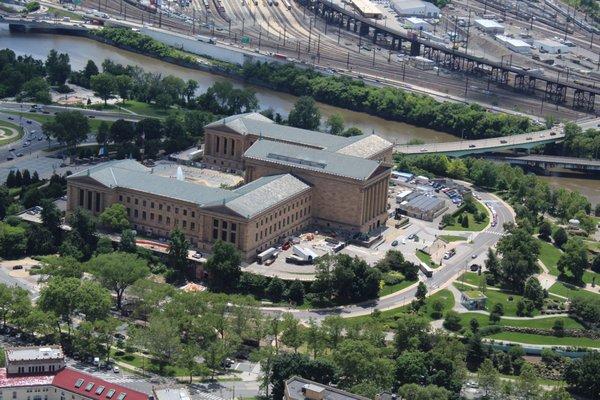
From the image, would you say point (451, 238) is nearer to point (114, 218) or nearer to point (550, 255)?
point (550, 255)

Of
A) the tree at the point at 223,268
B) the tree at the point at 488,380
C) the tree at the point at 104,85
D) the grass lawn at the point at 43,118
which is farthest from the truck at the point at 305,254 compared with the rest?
the tree at the point at 104,85

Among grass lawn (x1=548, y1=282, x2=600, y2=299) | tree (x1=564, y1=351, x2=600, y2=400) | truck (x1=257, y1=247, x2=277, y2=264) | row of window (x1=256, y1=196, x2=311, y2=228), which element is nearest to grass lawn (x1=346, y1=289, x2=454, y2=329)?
grass lawn (x1=548, y1=282, x2=600, y2=299)

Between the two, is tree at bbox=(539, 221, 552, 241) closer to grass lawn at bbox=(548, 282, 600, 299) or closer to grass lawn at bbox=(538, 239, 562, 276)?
grass lawn at bbox=(538, 239, 562, 276)

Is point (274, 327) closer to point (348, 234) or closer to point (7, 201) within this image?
point (348, 234)

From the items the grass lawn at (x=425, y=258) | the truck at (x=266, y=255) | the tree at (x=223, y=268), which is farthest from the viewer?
the grass lawn at (x=425, y=258)

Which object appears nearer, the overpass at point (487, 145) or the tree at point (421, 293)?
the tree at point (421, 293)

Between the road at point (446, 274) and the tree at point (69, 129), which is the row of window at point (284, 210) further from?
the tree at point (69, 129)
